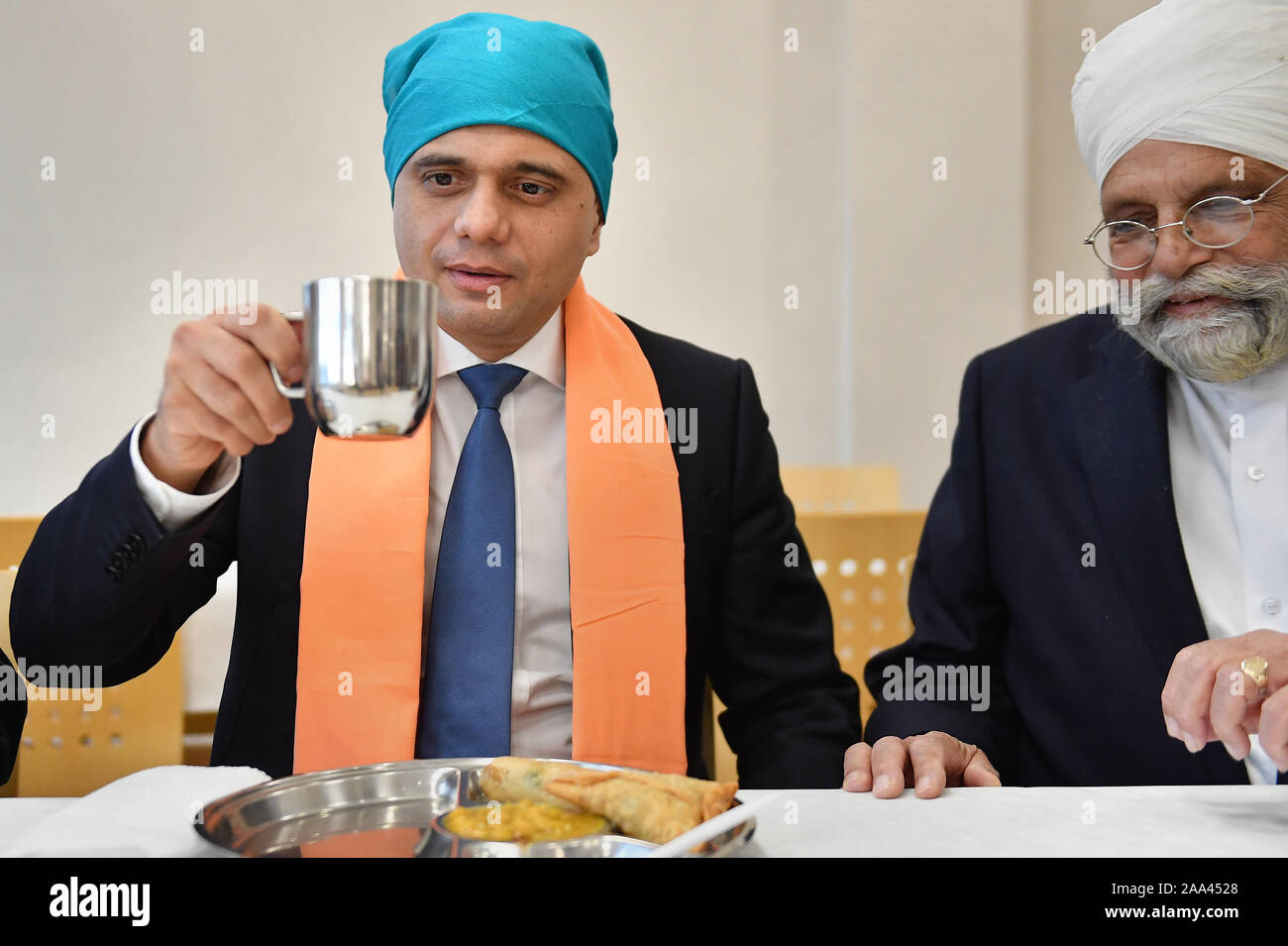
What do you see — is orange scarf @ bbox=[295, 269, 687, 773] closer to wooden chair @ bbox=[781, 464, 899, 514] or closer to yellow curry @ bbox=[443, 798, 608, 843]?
yellow curry @ bbox=[443, 798, 608, 843]

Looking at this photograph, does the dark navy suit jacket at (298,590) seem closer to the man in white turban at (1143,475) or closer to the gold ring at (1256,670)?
the man in white turban at (1143,475)

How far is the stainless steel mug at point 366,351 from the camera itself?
0.82 meters

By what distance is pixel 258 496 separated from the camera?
5.26 ft

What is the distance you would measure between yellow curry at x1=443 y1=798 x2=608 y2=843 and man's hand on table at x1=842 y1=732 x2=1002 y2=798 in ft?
1.08

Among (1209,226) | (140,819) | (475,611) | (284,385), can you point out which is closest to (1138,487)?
(1209,226)

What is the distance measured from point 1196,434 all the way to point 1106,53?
22.7 inches

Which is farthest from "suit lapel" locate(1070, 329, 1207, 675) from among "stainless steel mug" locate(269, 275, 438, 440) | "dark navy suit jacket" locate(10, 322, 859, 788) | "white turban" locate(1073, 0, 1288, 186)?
"stainless steel mug" locate(269, 275, 438, 440)

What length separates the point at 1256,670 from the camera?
104 cm

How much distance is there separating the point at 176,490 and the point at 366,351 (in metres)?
0.53

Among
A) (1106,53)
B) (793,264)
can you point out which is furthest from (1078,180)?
(1106,53)

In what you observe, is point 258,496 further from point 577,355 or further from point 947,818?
point 947,818

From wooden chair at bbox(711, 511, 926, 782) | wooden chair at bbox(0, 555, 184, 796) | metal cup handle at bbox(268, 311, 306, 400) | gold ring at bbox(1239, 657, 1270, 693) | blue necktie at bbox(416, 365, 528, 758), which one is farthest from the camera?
wooden chair at bbox(711, 511, 926, 782)

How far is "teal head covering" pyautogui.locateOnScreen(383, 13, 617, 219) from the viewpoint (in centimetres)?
156

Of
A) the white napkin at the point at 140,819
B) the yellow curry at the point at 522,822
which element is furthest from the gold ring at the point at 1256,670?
the white napkin at the point at 140,819
